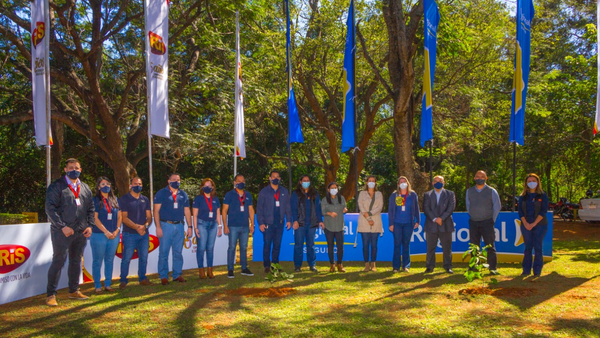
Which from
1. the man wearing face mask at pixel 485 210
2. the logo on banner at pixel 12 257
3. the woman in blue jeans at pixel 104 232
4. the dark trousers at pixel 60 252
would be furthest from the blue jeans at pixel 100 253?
the man wearing face mask at pixel 485 210

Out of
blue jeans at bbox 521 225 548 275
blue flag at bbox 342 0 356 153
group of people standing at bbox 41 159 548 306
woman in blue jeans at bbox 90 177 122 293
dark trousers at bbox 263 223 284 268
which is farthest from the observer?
blue flag at bbox 342 0 356 153

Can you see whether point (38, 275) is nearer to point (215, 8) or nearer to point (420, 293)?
point (420, 293)

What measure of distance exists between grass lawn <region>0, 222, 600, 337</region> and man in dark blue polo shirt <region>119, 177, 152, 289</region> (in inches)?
20.1

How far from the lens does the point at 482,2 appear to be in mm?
19422

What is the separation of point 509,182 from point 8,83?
104 ft

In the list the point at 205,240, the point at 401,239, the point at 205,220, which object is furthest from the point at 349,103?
the point at 205,240

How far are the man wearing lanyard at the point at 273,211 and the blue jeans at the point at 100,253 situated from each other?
2.83 metres

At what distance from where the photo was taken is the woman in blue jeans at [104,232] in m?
8.17

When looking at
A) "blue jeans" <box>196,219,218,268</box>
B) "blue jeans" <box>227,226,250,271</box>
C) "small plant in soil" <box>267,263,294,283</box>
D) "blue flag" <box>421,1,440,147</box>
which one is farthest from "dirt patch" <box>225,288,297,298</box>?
"blue flag" <box>421,1,440,147</box>

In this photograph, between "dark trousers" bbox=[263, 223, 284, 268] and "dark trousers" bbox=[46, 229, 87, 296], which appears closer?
"dark trousers" bbox=[46, 229, 87, 296]

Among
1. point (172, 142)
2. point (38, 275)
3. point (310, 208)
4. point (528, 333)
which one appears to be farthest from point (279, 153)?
point (528, 333)

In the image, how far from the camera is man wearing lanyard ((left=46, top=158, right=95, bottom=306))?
721 centimetres

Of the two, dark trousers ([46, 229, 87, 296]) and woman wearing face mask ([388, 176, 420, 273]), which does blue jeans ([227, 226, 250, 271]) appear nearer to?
dark trousers ([46, 229, 87, 296])

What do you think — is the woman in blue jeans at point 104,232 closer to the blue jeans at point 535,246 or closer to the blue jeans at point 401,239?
the blue jeans at point 401,239
